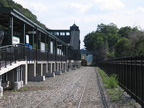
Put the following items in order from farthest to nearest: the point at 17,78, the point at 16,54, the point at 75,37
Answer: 1. the point at 75,37
2. the point at 17,78
3. the point at 16,54

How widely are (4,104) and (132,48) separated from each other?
120 ft

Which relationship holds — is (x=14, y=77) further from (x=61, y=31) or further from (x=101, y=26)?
(x=101, y=26)

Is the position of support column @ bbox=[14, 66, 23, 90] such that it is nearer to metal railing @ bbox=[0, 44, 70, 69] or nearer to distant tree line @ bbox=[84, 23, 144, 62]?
metal railing @ bbox=[0, 44, 70, 69]

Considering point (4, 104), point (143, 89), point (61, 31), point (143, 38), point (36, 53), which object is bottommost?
point (4, 104)

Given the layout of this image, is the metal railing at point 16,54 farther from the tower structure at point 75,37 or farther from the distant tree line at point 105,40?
the tower structure at point 75,37

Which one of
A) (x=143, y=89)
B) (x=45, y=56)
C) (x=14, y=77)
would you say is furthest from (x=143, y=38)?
(x=143, y=89)

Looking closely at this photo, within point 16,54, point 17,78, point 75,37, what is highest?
point 75,37

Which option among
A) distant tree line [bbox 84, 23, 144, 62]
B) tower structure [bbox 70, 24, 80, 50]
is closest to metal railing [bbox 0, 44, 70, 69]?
distant tree line [bbox 84, 23, 144, 62]

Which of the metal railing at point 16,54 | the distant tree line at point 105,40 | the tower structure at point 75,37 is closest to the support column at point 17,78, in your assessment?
the metal railing at point 16,54

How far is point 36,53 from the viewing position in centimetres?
2469

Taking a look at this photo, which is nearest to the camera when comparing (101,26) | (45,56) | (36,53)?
(36,53)

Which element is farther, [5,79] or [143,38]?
[143,38]

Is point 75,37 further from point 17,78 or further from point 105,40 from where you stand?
point 17,78

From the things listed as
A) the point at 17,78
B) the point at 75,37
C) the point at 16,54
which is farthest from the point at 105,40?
the point at 16,54
